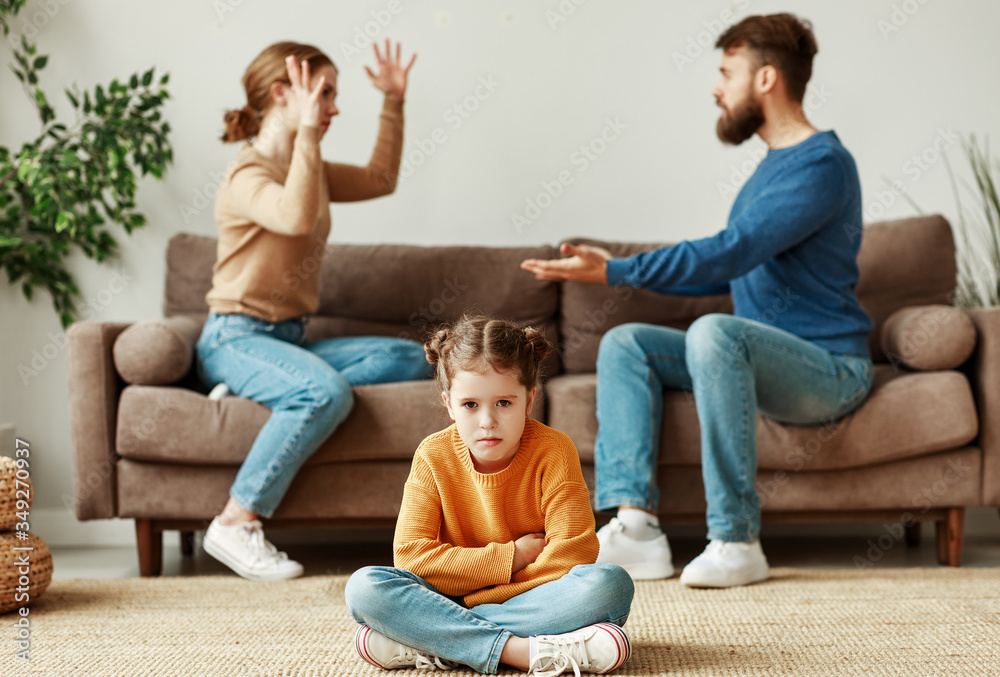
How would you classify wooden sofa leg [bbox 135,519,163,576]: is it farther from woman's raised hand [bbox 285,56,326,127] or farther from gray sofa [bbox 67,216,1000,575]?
woman's raised hand [bbox 285,56,326,127]

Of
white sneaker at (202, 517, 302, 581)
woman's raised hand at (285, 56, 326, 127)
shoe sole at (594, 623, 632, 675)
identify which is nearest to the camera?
shoe sole at (594, 623, 632, 675)

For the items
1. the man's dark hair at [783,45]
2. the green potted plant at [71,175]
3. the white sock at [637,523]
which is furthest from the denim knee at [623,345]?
the green potted plant at [71,175]

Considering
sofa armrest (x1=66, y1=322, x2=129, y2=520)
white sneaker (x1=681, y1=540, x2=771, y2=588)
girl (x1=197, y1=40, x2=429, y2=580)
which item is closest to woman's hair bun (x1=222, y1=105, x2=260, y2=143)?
girl (x1=197, y1=40, x2=429, y2=580)

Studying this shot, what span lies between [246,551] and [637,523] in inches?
33.1

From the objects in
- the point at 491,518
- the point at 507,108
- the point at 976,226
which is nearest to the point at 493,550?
the point at 491,518

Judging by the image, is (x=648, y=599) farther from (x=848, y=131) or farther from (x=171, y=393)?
(x=848, y=131)

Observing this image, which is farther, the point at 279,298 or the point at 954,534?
the point at 279,298

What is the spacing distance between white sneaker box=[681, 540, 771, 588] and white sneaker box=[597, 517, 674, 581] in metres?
0.08

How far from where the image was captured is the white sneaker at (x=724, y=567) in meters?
1.73

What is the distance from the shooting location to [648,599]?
1.66 m

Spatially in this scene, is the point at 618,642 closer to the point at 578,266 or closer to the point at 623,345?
the point at 623,345

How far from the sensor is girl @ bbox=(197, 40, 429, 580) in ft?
6.14

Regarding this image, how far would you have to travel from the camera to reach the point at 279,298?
2104mm

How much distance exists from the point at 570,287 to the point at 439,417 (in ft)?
2.36
